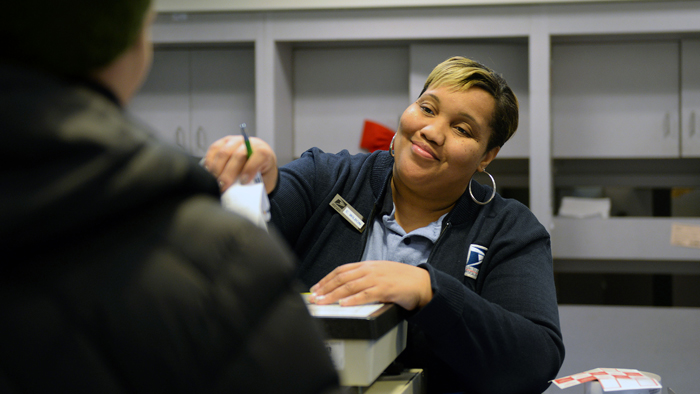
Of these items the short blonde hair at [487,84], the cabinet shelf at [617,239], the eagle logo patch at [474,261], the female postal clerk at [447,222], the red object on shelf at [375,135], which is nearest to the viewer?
the female postal clerk at [447,222]

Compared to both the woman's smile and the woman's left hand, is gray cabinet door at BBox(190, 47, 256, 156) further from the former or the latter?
the woman's left hand

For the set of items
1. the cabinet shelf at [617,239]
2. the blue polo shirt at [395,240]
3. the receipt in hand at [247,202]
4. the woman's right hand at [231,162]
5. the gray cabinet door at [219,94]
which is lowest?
the cabinet shelf at [617,239]

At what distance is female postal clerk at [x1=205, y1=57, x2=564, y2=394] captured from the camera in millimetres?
966

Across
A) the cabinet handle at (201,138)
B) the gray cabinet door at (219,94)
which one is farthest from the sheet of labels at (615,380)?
the cabinet handle at (201,138)

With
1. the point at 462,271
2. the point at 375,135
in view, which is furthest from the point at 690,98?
the point at 462,271

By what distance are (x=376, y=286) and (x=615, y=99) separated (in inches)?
99.1

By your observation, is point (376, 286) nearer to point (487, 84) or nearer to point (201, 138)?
point (487, 84)

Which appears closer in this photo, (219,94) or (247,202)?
(247,202)

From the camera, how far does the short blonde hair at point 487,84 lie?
1.27 meters

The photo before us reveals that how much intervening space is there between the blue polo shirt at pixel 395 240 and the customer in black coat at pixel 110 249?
2.82 ft

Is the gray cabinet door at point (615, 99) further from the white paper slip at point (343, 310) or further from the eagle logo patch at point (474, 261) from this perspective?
the white paper slip at point (343, 310)

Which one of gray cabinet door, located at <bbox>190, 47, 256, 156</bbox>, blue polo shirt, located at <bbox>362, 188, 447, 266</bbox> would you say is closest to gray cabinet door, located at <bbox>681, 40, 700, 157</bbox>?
blue polo shirt, located at <bbox>362, 188, 447, 266</bbox>

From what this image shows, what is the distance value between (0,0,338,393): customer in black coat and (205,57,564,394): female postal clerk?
0.55m

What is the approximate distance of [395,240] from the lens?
1.26 m
